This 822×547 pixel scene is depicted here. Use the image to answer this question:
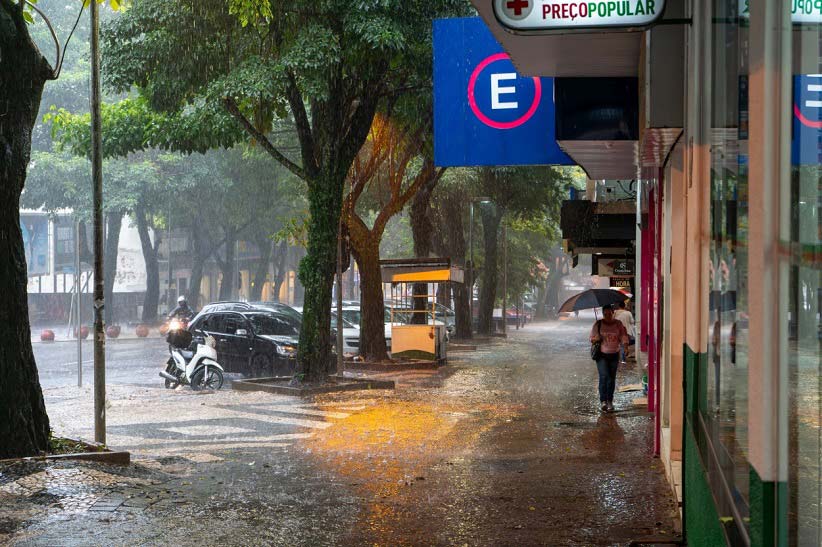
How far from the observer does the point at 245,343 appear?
949 inches

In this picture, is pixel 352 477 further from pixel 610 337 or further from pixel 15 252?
pixel 610 337

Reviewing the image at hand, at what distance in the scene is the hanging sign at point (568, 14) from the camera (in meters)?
6.33

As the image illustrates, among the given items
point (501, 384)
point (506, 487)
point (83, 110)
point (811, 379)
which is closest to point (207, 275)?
point (83, 110)

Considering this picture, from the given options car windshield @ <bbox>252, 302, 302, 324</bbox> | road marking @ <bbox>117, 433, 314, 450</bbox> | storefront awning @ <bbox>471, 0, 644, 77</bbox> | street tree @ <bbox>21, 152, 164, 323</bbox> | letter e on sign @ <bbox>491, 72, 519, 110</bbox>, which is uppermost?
street tree @ <bbox>21, 152, 164, 323</bbox>

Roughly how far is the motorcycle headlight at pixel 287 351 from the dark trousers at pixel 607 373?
8.88 m

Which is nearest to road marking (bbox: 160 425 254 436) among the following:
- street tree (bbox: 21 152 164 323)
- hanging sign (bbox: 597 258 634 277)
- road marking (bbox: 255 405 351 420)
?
road marking (bbox: 255 405 351 420)

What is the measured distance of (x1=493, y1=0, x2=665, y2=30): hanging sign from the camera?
20.8 ft

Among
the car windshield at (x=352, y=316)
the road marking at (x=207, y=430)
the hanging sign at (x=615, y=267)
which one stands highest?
the hanging sign at (x=615, y=267)

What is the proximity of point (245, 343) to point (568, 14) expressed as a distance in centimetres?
1853

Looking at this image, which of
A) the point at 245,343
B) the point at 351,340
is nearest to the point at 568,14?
the point at 245,343

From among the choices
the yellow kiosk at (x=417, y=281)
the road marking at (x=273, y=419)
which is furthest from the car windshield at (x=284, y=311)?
the road marking at (x=273, y=419)

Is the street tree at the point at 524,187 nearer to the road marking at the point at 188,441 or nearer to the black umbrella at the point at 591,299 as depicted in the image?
the black umbrella at the point at 591,299

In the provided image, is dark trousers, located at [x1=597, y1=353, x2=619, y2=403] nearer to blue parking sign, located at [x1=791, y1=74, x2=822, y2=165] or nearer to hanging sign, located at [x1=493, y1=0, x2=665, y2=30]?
hanging sign, located at [x1=493, y1=0, x2=665, y2=30]

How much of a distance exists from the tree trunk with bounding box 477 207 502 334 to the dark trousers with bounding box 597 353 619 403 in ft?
91.4
